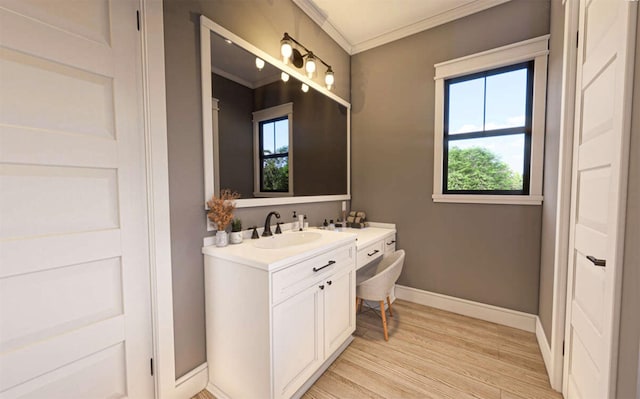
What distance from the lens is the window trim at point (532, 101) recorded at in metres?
2.12

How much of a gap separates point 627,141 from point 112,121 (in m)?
2.16

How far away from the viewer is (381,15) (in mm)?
2512

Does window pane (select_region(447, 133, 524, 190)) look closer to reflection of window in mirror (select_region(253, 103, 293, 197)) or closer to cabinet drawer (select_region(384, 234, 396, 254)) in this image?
cabinet drawer (select_region(384, 234, 396, 254))

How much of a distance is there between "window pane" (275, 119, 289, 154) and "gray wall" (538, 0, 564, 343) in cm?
194

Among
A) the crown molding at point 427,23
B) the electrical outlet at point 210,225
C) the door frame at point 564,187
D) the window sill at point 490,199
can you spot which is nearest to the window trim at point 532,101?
the window sill at point 490,199

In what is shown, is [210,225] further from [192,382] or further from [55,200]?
Result: [192,382]

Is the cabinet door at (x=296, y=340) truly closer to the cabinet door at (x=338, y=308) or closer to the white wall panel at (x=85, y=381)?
the cabinet door at (x=338, y=308)

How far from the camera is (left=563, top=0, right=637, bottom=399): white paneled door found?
0.88m

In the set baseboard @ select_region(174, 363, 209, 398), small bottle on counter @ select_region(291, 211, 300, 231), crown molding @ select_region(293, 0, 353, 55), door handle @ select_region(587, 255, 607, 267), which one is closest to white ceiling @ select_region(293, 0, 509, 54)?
crown molding @ select_region(293, 0, 353, 55)

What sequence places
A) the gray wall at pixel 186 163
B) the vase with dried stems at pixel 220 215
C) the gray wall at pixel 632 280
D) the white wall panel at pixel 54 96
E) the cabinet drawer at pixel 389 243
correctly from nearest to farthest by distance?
the gray wall at pixel 632 280, the white wall panel at pixel 54 96, the gray wall at pixel 186 163, the vase with dried stems at pixel 220 215, the cabinet drawer at pixel 389 243

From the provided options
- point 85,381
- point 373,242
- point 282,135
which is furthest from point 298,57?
point 85,381

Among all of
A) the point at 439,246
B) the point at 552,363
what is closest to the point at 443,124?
the point at 439,246

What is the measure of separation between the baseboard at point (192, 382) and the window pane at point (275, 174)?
1277 millimetres

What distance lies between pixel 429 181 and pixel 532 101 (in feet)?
3.55
